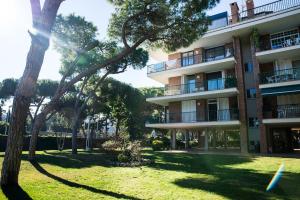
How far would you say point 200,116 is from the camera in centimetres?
2945

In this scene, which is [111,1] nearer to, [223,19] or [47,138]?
[223,19]

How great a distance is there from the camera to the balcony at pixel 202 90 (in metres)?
26.6

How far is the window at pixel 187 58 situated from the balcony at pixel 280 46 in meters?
7.73

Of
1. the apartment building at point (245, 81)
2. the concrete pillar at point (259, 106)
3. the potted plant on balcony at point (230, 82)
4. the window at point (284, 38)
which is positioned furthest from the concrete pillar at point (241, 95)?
the window at point (284, 38)

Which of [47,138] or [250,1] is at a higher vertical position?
[250,1]

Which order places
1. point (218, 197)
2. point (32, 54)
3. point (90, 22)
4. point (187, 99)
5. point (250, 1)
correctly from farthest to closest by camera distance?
point (187, 99), point (250, 1), point (90, 22), point (32, 54), point (218, 197)

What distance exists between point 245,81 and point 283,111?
4.60 meters

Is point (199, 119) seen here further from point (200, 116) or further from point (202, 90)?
point (202, 90)

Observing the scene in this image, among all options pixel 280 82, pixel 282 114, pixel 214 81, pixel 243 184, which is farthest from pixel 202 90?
pixel 243 184

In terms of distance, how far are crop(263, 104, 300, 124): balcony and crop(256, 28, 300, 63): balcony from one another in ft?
15.3

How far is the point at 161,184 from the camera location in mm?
9906

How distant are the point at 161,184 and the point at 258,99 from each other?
18187mm

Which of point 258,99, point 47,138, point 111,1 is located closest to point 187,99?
point 258,99

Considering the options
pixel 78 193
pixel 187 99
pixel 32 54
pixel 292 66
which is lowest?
pixel 78 193
